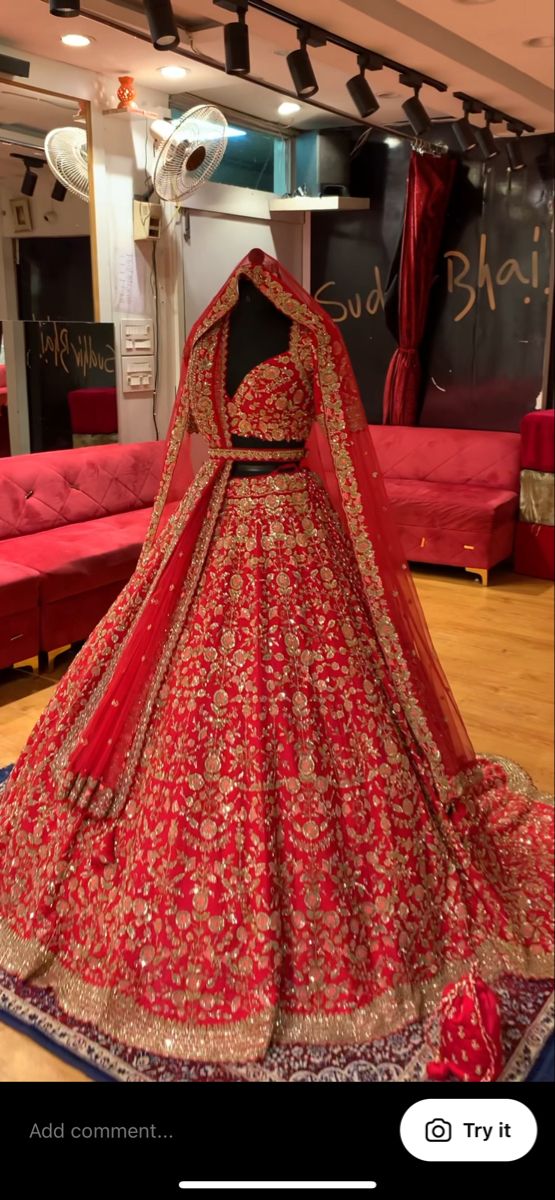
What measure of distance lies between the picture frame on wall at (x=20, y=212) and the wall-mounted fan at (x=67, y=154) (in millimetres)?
79

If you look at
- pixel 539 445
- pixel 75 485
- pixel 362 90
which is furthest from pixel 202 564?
pixel 539 445

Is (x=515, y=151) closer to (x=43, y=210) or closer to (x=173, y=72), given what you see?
(x=173, y=72)

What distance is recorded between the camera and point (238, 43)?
1.94 meters

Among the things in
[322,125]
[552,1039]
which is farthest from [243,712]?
[322,125]

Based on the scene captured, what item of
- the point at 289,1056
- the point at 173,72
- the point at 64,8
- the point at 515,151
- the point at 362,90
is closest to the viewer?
the point at 289,1056

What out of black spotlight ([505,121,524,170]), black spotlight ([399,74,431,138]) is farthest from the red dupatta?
black spotlight ([505,121,524,170])

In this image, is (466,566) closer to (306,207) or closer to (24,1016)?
(306,207)

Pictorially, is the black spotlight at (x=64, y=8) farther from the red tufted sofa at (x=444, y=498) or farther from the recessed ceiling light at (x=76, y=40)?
the red tufted sofa at (x=444, y=498)

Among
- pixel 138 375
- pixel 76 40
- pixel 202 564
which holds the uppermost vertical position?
pixel 76 40

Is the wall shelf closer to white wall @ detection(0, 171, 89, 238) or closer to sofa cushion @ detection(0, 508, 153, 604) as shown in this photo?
white wall @ detection(0, 171, 89, 238)

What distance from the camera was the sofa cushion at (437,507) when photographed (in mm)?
3232

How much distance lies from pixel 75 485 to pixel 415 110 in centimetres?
155

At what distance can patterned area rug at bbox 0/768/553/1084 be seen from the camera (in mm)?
1372

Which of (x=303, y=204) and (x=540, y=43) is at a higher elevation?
(x=540, y=43)
